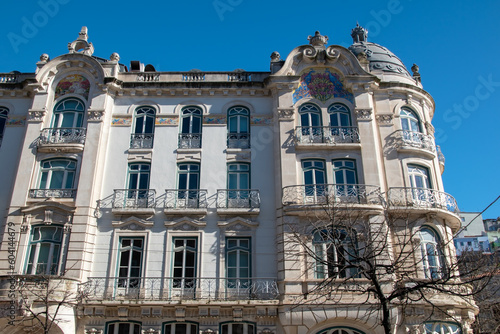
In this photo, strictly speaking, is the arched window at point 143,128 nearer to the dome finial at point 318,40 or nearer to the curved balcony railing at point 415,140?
the dome finial at point 318,40

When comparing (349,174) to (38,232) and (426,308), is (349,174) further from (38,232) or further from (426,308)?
(38,232)

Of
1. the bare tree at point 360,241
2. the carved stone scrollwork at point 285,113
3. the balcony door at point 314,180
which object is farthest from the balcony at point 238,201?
the carved stone scrollwork at point 285,113

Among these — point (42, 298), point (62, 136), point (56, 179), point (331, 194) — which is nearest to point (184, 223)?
point (42, 298)

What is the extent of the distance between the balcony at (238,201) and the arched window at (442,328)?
816 cm

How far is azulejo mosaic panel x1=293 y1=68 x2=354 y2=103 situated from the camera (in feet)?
74.9

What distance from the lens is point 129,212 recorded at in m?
20.3

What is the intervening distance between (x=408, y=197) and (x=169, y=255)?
10573 millimetres

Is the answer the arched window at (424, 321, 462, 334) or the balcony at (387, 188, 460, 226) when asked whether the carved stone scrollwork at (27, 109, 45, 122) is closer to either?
the balcony at (387, 188, 460, 226)

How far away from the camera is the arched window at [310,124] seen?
2167 centimetres

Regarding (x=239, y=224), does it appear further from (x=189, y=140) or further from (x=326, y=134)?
(x=326, y=134)

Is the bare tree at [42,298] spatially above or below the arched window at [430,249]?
below

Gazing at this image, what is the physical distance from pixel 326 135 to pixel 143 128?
8751mm

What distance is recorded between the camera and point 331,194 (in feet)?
66.1

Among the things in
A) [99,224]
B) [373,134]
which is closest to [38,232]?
[99,224]
